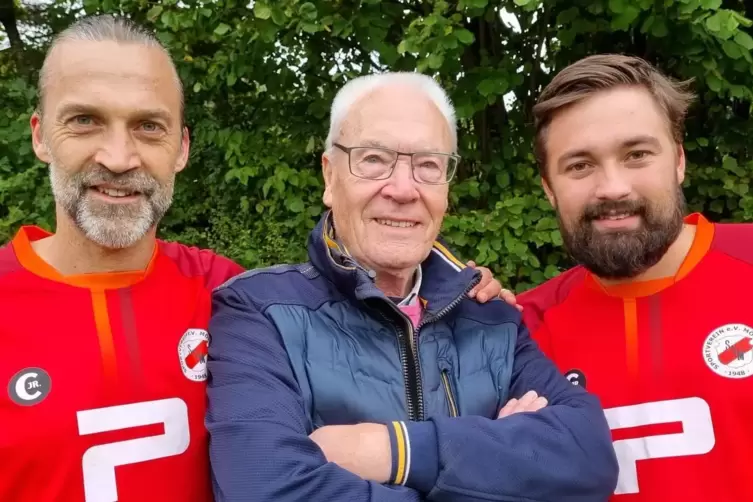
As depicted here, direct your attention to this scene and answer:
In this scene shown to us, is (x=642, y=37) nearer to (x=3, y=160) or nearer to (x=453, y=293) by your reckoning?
(x=453, y=293)

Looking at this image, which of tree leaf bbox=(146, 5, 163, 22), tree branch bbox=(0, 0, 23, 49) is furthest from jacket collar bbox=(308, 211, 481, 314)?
tree branch bbox=(0, 0, 23, 49)

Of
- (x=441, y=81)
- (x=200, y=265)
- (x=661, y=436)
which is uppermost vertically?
(x=441, y=81)

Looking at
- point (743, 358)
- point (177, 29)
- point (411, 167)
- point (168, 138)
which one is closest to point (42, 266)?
point (168, 138)

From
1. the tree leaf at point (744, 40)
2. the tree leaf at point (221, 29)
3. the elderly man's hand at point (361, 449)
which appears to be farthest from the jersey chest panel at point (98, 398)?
the tree leaf at point (744, 40)

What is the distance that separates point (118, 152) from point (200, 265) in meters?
0.51

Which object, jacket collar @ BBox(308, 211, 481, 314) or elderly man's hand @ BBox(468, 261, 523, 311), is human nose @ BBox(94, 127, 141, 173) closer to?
jacket collar @ BBox(308, 211, 481, 314)

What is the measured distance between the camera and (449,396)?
202cm

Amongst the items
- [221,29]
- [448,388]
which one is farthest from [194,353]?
[221,29]

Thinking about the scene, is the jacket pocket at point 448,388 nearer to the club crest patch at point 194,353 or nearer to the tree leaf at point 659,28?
the club crest patch at point 194,353

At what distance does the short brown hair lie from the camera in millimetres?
2406

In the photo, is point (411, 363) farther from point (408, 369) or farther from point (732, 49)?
point (732, 49)

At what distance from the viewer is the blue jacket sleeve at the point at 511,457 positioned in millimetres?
1747

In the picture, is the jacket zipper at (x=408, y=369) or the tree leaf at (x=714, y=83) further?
the tree leaf at (x=714, y=83)

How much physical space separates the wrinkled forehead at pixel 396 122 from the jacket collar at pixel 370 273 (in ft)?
1.01
